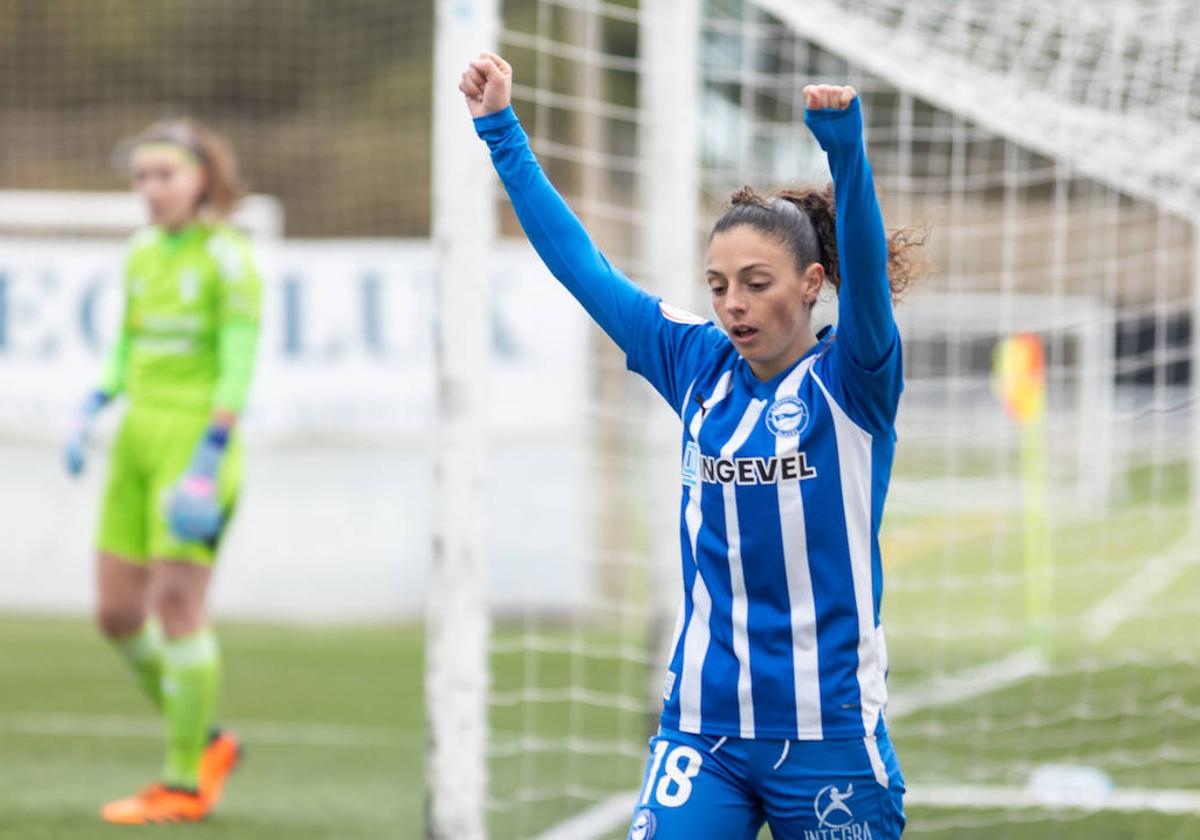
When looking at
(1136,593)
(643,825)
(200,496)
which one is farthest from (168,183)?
(1136,593)

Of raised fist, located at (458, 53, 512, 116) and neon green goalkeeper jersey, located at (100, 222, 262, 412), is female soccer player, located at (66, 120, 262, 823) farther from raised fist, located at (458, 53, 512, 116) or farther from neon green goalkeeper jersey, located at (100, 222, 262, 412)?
raised fist, located at (458, 53, 512, 116)

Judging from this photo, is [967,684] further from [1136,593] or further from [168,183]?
[1136,593]

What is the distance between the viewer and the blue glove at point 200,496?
18.7 feet

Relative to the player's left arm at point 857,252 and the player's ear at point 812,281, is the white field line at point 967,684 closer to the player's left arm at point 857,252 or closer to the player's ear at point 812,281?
the player's ear at point 812,281

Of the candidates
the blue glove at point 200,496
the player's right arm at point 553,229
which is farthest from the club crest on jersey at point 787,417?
the blue glove at point 200,496

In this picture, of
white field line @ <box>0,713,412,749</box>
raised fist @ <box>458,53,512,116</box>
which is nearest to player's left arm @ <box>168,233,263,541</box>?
white field line @ <box>0,713,412,749</box>

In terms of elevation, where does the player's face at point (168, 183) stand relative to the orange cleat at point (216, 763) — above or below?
above

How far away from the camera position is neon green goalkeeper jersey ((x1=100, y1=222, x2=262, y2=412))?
606cm

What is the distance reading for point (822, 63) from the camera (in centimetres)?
734

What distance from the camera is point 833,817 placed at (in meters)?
3.16

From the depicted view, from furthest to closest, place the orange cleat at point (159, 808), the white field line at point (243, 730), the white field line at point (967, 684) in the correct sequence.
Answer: the white field line at point (967, 684) < the white field line at point (243, 730) < the orange cleat at point (159, 808)

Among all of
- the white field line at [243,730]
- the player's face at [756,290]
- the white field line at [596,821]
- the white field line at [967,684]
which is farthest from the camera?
the white field line at [967,684]

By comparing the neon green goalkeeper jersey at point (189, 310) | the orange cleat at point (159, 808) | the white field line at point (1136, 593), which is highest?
the neon green goalkeeper jersey at point (189, 310)

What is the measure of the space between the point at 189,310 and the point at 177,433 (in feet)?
1.29
